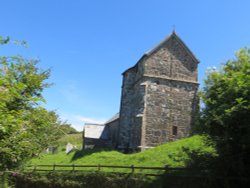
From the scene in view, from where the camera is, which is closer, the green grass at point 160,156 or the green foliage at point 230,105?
the green foliage at point 230,105

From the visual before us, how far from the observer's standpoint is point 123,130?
28.2 m

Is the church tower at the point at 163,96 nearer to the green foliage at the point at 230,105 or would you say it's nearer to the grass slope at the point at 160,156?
the grass slope at the point at 160,156

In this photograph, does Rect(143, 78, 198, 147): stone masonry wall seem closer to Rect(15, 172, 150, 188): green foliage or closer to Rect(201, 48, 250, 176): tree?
Rect(15, 172, 150, 188): green foliage

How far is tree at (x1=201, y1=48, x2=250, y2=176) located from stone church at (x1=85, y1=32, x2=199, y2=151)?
577 inches

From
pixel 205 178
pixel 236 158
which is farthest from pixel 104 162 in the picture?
pixel 236 158

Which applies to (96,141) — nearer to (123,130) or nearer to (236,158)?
(123,130)

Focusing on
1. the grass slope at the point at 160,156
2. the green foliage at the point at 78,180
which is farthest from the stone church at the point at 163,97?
the green foliage at the point at 78,180

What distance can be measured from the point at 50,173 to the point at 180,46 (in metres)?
17.2

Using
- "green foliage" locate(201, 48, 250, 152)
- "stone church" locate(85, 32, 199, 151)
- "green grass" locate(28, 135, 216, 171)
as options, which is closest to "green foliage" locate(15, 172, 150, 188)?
"green grass" locate(28, 135, 216, 171)

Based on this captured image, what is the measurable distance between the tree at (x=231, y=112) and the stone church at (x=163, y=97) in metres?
14.7

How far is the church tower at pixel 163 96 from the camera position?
24.8m

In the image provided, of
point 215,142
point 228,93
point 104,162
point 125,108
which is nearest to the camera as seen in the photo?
point 228,93

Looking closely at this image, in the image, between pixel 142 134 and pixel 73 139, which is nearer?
pixel 142 134

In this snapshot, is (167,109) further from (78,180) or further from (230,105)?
(230,105)
